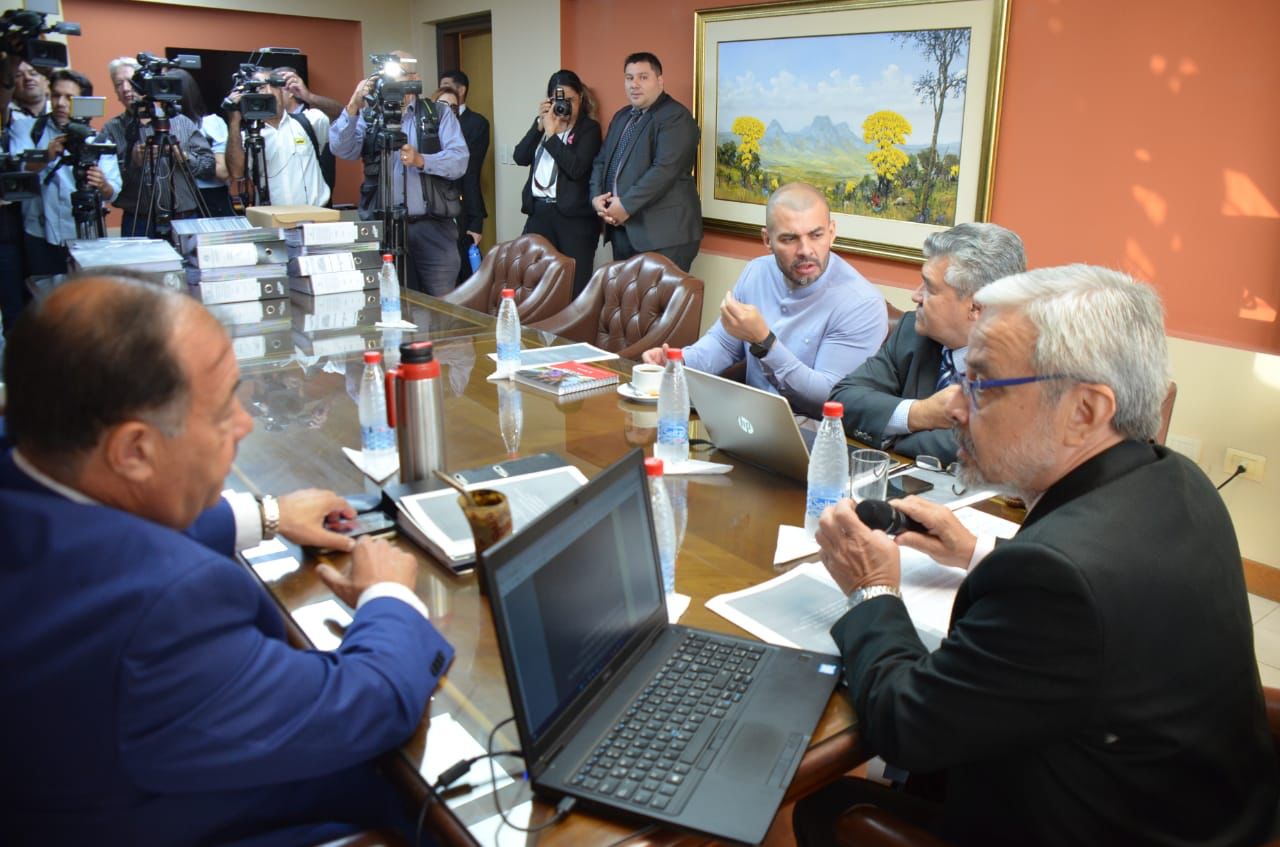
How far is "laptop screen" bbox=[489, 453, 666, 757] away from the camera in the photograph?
999mm

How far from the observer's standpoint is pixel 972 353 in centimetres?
133

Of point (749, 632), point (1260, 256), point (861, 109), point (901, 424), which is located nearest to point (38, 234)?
point (861, 109)

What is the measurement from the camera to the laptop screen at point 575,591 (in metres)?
1.00

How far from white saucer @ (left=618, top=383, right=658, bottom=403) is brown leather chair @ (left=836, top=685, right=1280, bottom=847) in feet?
4.48

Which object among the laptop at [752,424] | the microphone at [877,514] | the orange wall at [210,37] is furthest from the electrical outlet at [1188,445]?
the orange wall at [210,37]

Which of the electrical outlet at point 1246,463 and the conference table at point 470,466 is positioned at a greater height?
the conference table at point 470,466

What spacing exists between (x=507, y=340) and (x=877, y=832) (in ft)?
6.15

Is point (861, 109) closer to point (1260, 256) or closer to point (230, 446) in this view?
point (1260, 256)

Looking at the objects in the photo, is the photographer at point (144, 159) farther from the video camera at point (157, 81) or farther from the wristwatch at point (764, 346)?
the wristwatch at point (764, 346)

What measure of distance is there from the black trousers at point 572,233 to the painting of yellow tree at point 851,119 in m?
0.90

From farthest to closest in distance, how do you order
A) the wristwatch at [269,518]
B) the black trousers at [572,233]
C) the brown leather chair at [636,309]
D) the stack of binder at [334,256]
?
the black trousers at [572,233]
the stack of binder at [334,256]
the brown leather chair at [636,309]
the wristwatch at [269,518]

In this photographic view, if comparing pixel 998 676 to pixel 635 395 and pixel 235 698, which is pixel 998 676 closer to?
pixel 235 698

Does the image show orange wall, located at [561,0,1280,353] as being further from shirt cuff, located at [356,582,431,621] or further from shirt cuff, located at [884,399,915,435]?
shirt cuff, located at [356,582,431,621]

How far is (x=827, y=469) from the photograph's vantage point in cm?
175
